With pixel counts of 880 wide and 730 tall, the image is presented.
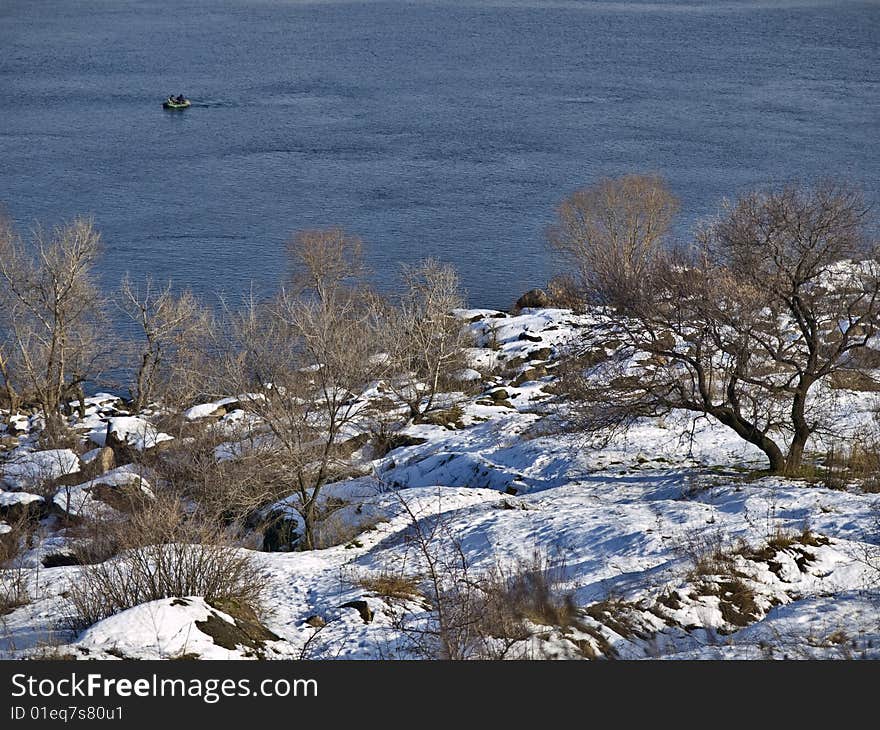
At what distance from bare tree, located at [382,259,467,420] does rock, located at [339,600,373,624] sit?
42.0 ft

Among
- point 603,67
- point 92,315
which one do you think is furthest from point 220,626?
point 603,67

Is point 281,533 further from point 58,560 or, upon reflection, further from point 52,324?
point 52,324

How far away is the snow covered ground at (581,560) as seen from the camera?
9.40 metres

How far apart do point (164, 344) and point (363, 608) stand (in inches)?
910

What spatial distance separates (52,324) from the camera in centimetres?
3150

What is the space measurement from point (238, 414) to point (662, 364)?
40.7 ft

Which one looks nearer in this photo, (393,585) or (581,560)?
(393,585)

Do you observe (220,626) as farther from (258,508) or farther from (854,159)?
(854,159)

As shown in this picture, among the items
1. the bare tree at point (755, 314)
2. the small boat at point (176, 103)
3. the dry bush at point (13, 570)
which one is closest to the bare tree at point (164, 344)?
the dry bush at point (13, 570)

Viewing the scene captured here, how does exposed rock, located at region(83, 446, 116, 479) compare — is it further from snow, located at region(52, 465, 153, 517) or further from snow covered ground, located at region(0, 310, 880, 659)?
snow covered ground, located at region(0, 310, 880, 659)

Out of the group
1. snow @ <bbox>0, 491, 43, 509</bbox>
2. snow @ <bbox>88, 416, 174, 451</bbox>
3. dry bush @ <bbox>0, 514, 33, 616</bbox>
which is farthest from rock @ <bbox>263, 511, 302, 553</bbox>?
snow @ <bbox>88, 416, 174, 451</bbox>

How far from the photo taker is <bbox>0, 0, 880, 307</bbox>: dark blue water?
144ft

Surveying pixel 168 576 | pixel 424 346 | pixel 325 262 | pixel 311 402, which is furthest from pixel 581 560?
pixel 325 262

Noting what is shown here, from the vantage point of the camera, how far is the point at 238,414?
1013 inches
